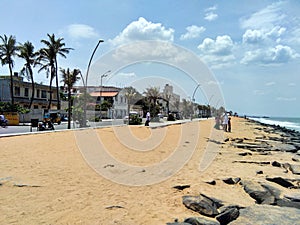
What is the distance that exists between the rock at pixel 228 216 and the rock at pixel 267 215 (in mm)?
81

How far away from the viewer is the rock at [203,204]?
5.22 metres

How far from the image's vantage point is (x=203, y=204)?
541 centimetres

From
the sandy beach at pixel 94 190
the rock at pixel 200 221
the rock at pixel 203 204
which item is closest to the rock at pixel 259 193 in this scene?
the sandy beach at pixel 94 190

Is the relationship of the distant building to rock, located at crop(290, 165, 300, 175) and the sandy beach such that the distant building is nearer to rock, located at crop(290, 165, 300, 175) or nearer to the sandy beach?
rock, located at crop(290, 165, 300, 175)

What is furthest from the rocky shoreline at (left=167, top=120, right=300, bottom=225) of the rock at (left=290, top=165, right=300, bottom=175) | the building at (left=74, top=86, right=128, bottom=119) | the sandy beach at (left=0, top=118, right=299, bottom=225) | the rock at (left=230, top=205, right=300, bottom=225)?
the building at (left=74, top=86, right=128, bottom=119)

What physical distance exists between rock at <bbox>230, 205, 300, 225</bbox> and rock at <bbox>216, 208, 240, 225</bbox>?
0.08 m

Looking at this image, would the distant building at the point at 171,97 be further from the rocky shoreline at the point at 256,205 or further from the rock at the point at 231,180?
the rocky shoreline at the point at 256,205

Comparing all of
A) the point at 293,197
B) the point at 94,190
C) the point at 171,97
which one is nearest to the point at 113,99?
the point at 171,97

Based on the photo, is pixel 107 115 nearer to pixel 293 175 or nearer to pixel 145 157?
pixel 145 157

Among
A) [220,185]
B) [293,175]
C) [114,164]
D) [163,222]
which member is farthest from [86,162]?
[293,175]

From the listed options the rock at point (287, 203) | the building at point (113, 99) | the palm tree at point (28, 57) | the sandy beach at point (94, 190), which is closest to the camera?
the sandy beach at point (94, 190)

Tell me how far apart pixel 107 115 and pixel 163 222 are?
50.3 meters

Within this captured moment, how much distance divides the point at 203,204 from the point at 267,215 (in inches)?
44.3

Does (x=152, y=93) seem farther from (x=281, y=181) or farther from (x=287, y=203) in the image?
(x=287, y=203)
